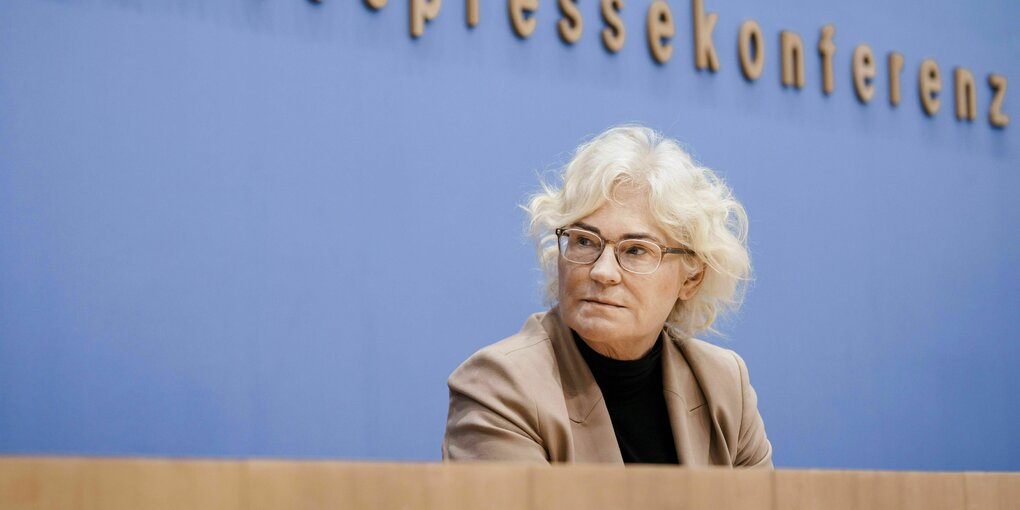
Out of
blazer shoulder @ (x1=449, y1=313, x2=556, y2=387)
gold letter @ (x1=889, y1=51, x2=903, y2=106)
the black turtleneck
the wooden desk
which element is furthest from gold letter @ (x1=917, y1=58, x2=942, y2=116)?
the wooden desk

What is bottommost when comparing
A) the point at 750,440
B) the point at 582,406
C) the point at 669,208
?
the point at 750,440

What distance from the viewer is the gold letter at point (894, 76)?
3992 millimetres

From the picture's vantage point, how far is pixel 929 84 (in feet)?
13.4

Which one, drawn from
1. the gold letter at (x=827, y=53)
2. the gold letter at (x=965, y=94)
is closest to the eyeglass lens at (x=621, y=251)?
the gold letter at (x=827, y=53)

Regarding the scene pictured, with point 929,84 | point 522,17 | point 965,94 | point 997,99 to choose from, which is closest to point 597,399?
point 522,17

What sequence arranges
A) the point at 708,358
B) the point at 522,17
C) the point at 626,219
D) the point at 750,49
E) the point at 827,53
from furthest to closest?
the point at 827,53
the point at 750,49
the point at 522,17
the point at 708,358
the point at 626,219

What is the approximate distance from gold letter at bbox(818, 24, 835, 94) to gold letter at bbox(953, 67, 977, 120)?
64 cm

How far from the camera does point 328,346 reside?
Answer: 2.80 meters

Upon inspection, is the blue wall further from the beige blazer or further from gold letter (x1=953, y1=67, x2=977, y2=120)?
the beige blazer

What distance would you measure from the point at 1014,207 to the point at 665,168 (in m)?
2.81

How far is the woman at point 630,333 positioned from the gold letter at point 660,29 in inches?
52.0

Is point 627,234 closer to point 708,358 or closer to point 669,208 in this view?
point 669,208

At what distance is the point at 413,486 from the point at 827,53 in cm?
342

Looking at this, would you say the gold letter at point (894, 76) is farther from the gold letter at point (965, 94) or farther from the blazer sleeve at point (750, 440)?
the blazer sleeve at point (750, 440)
